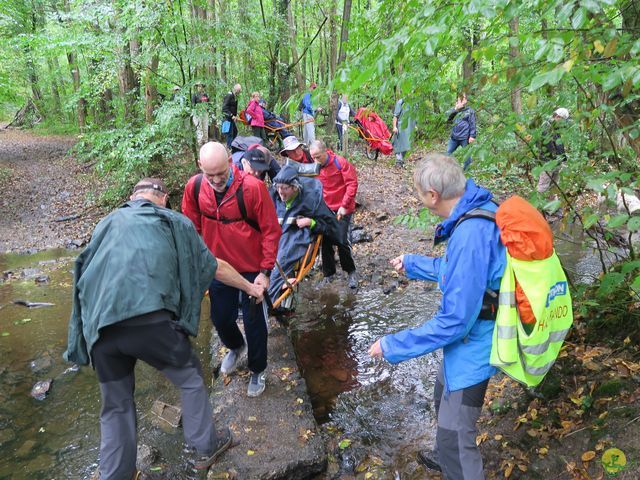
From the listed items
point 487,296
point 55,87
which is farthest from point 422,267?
point 55,87

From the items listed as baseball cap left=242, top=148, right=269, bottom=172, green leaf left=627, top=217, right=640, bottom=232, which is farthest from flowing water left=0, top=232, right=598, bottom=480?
green leaf left=627, top=217, right=640, bottom=232

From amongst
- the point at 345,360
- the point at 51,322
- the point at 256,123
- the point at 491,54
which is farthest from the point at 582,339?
the point at 256,123

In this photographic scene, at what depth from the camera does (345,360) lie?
4941 mm

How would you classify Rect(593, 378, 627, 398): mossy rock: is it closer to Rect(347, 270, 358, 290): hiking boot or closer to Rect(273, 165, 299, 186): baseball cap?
Rect(273, 165, 299, 186): baseball cap

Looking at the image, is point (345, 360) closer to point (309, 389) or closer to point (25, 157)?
point (309, 389)

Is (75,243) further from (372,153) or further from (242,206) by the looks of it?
(372,153)

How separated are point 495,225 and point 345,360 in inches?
126

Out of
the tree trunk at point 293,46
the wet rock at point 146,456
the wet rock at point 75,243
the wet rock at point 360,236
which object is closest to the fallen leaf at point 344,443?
the wet rock at point 146,456

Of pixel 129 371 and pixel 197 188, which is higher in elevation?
pixel 197 188

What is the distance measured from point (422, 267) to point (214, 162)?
175cm

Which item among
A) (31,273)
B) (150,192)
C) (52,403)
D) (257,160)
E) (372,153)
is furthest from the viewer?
(372,153)

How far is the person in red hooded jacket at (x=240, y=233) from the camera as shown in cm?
359

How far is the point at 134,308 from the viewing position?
240 centimetres

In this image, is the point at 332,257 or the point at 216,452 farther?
the point at 332,257
